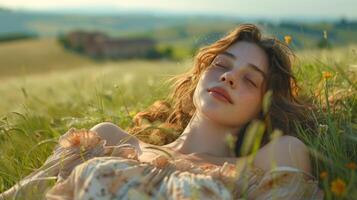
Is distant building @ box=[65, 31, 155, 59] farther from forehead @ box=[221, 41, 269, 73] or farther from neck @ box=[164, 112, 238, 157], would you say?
neck @ box=[164, 112, 238, 157]

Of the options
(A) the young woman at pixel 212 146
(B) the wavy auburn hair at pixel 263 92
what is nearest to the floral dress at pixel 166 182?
(A) the young woman at pixel 212 146

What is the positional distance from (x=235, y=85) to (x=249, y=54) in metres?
0.36

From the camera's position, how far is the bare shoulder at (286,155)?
2759 mm

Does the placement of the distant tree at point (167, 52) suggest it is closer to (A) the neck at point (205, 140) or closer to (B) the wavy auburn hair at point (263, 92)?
(B) the wavy auburn hair at point (263, 92)

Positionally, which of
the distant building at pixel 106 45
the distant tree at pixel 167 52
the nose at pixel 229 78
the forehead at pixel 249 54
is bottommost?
the distant tree at pixel 167 52

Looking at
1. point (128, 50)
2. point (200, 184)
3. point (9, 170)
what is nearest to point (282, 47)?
point (200, 184)

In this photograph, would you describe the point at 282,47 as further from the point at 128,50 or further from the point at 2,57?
the point at 128,50

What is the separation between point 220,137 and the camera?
317 centimetres

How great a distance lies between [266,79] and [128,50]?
70935 millimetres

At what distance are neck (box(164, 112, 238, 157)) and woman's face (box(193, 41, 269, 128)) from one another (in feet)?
0.16

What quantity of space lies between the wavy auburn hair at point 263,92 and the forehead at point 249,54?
0.04 meters

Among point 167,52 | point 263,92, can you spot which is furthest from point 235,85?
point 167,52

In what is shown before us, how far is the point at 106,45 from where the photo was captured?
74375mm

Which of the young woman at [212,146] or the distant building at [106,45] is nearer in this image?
the young woman at [212,146]
